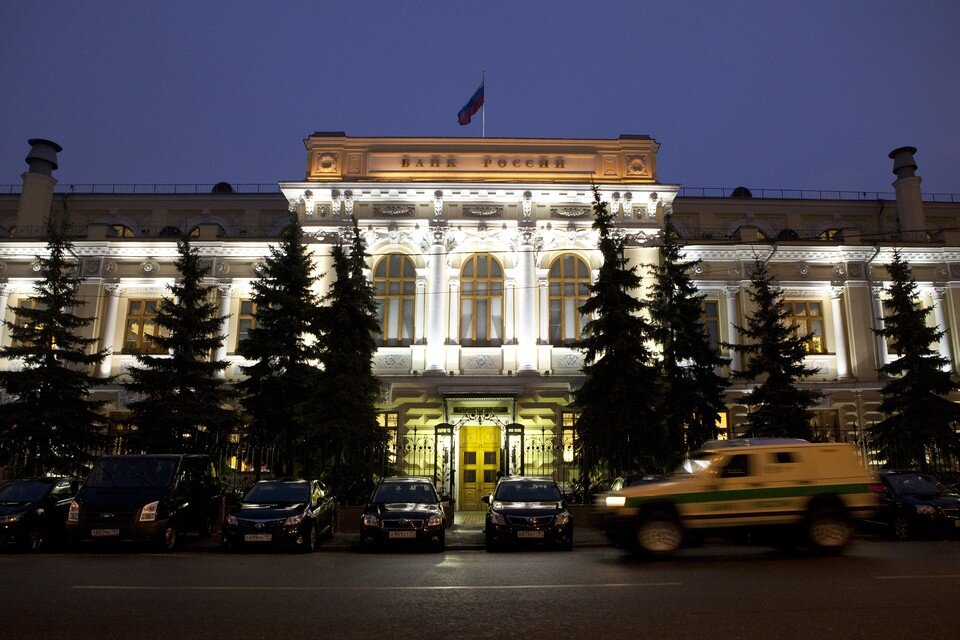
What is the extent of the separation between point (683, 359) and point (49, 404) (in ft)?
67.7

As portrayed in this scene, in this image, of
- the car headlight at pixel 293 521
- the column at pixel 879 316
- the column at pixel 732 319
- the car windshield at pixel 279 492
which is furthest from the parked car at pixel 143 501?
the column at pixel 879 316

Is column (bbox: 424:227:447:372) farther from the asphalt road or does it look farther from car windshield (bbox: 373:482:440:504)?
the asphalt road

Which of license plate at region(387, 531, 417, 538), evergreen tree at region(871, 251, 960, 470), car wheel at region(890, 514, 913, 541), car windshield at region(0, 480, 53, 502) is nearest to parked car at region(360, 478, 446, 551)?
license plate at region(387, 531, 417, 538)

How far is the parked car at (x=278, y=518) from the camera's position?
524 inches

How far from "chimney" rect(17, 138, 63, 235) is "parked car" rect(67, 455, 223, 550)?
24461 millimetres

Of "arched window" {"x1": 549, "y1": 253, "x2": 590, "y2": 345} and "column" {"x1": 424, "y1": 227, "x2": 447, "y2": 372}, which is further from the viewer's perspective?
"arched window" {"x1": 549, "y1": 253, "x2": 590, "y2": 345}

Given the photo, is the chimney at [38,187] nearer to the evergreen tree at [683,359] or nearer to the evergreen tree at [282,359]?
the evergreen tree at [282,359]

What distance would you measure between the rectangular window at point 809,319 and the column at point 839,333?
1.63ft

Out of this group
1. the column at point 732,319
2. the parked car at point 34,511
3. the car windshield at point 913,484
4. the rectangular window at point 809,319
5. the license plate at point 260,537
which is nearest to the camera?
the license plate at point 260,537

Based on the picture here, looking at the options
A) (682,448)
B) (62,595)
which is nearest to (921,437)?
(682,448)

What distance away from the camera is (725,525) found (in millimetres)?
11828

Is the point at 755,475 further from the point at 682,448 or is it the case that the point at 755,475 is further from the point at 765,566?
the point at 682,448

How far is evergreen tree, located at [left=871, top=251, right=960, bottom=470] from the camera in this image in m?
22.5

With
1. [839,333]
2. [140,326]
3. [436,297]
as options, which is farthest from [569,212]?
[140,326]
